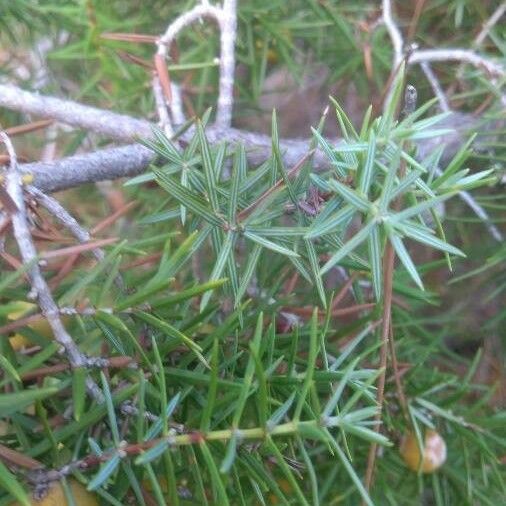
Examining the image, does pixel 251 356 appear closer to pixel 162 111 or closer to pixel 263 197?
pixel 263 197

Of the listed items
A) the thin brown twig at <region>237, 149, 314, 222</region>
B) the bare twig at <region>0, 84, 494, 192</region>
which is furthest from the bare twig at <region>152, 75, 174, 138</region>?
the thin brown twig at <region>237, 149, 314, 222</region>

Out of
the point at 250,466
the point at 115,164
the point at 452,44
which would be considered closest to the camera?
the point at 250,466

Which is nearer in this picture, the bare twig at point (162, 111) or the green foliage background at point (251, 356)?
the green foliage background at point (251, 356)

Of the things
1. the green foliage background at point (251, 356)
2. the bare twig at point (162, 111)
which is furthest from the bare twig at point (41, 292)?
the bare twig at point (162, 111)

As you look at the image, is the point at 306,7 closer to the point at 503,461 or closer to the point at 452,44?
the point at 452,44

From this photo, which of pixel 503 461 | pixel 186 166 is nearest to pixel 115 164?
pixel 186 166

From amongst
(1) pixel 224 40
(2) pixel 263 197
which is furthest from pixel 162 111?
(2) pixel 263 197

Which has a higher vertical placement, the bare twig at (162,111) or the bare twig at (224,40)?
the bare twig at (224,40)

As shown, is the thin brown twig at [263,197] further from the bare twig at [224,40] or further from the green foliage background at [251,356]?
the bare twig at [224,40]
